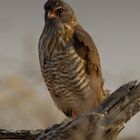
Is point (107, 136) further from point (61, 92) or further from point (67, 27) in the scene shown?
point (67, 27)

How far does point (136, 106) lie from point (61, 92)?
167 cm

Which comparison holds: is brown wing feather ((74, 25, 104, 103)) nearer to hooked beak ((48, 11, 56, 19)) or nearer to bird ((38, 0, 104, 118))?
bird ((38, 0, 104, 118))

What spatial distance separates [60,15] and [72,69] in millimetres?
803

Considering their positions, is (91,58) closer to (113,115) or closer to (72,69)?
(72,69)

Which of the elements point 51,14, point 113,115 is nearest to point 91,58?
point 51,14

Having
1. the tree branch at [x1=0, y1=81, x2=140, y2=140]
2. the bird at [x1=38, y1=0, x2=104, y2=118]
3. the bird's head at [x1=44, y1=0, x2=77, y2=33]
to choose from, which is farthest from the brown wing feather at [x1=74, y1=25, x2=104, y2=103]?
the tree branch at [x1=0, y1=81, x2=140, y2=140]

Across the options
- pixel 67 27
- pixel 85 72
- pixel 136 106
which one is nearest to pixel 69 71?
pixel 85 72

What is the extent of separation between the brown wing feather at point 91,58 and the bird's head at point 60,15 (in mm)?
410

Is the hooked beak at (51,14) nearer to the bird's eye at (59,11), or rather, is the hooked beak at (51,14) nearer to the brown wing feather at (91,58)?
the bird's eye at (59,11)

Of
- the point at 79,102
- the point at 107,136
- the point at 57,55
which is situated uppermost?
the point at 57,55

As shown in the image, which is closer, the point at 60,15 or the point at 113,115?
the point at 113,115

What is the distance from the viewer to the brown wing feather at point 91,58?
628cm

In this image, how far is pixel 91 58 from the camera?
6.29m

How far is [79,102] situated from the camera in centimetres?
639
